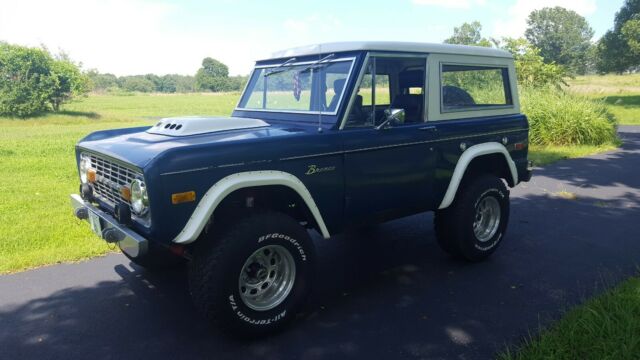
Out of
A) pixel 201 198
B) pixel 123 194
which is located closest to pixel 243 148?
pixel 201 198

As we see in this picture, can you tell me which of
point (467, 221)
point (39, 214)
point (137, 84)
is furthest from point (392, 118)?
point (137, 84)

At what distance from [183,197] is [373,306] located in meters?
1.77

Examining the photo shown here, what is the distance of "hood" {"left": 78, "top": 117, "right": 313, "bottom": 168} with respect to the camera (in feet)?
10.1

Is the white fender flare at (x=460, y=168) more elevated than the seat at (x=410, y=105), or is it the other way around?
the seat at (x=410, y=105)

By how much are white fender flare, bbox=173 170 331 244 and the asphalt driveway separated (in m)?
0.84

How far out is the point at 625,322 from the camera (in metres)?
3.14

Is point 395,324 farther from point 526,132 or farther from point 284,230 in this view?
point 526,132

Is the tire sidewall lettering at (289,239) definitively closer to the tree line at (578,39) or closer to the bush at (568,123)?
the bush at (568,123)

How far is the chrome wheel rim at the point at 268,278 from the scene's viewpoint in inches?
132

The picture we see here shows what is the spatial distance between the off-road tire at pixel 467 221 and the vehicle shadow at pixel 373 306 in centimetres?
15

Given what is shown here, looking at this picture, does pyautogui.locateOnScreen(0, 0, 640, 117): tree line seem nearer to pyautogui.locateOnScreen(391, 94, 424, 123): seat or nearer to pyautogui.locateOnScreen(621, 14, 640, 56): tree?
pyautogui.locateOnScreen(621, 14, 640, 56): tree

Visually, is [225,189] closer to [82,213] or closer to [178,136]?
[178,136]

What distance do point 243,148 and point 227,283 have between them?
89 cm

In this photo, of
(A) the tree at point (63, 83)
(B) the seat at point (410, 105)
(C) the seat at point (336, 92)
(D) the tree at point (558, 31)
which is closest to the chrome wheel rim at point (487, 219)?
(B) the seat at point (410, 105)
